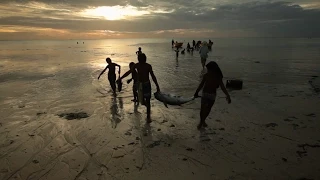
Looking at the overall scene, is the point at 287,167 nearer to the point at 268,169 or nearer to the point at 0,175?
the point at 268,169

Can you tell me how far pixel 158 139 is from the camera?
6141mm

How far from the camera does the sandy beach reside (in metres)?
4.72

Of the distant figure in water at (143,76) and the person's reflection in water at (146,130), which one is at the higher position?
the distant figure in water at (143,76)

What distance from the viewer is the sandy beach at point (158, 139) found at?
4.72m

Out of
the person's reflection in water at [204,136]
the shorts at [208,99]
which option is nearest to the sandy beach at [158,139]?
the person's reflection in water at [204,136]

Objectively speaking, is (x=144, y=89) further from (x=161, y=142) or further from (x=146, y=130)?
(x=161, y=142)

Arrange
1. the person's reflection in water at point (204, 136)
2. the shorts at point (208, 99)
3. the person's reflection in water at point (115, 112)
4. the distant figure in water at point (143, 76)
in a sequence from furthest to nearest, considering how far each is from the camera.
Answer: the person's reflection in water at point (115, 112) → the distant figure in water at point (143, 76) → the shorts at point (208, 99) → the person's reflection in water at point (204, 136)

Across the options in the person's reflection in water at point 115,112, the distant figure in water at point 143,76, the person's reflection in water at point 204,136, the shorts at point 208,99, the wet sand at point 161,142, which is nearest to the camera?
the wet sand at point 161,142

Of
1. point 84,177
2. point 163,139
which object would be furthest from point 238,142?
point 84,177

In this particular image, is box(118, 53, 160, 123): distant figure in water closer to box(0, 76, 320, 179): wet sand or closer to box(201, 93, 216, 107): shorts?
box(0, 76, 320, 179): wet sand

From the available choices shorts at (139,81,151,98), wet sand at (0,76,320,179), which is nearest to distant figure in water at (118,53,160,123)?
shorts at (139,81,151,98)

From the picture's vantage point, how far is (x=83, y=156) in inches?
209

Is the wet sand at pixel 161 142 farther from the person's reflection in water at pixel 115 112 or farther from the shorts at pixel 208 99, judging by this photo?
the shorts at pixel 208 99

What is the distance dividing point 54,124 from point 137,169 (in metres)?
3.69
